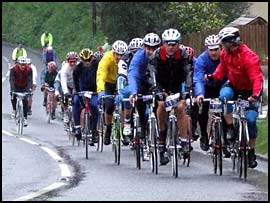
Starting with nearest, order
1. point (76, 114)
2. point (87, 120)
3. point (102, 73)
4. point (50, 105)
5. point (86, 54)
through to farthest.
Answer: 1. point (102, 73)
2. point (87, 120)
3. point (86, 54)
4. point (76, 114)
5. point (50, 105)

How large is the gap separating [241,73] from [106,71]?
4477 millimetres

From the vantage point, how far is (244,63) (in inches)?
591

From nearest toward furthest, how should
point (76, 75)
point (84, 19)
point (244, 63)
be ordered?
point (244, 63) < point (76, 75) < point (84, 19)

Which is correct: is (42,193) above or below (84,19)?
below

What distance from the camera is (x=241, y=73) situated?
49.7ft

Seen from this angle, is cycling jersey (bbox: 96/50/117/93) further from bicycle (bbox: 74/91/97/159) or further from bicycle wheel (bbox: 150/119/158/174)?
bicycle wheel (bbox: 150/119/158/174)

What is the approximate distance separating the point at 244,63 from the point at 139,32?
30.0 metres

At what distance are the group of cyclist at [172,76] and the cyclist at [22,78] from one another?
6220 millimetres

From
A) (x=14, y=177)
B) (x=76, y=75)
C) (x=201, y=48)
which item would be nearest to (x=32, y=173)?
(x=14, y=177)

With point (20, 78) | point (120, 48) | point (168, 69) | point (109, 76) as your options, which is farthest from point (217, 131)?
point (20, 78)

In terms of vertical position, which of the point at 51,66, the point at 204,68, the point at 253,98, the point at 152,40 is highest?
the point at 152,40

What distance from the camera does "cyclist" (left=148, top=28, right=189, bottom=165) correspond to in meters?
15.5

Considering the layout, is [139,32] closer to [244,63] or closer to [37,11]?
[37,11]

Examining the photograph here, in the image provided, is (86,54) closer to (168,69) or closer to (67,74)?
(67,74)
